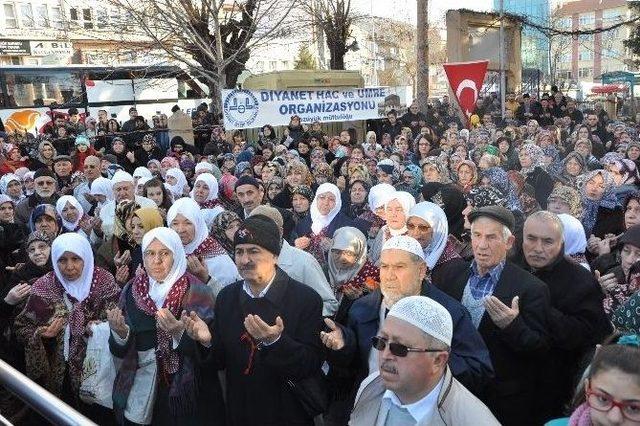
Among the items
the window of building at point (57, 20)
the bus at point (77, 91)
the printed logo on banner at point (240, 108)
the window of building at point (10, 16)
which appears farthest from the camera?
the window of building at point (10, 16)

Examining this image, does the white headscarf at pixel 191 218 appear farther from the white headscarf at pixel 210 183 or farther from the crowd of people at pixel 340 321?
the white headscarf at pixel 210 183

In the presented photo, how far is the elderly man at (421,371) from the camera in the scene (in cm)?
220

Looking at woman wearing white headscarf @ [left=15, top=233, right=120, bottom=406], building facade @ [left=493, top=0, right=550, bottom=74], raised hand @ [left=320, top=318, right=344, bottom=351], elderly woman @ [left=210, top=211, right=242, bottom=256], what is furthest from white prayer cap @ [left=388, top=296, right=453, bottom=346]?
building facade @ [left=493, top=0, right=550, bottom=74]

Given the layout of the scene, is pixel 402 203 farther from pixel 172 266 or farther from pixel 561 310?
pixel 172 266

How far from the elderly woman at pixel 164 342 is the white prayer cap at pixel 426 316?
1.34m

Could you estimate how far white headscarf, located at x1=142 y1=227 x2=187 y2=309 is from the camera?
3435mm

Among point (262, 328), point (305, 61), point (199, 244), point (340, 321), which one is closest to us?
point (262, 328)

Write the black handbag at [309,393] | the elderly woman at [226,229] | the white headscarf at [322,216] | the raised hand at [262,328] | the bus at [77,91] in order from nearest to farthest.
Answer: the raised hand at [262,328] < the black handbag at [309,393] < the elderly woman at [226,229] < the white headscarf at [322,216] < the bus at [77,91]

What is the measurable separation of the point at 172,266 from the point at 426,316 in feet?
5.96


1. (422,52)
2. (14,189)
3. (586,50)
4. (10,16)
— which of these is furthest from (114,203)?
(586,50)

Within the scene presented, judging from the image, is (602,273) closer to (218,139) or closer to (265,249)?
(265,249)

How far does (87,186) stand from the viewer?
7.78m

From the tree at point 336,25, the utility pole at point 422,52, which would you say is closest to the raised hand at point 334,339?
the utility pole at point 422,52

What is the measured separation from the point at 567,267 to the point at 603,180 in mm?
3272
